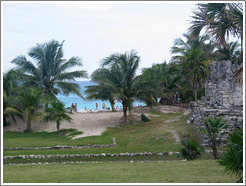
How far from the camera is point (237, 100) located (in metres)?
20.1

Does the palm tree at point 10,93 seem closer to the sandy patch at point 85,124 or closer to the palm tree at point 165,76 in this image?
the sandy patch at point 85,124

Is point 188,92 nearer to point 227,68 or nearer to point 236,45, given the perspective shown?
point 236,45

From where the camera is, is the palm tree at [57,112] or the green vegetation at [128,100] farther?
the palm tree at [57,112]

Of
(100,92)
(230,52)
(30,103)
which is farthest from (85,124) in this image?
(230,52)

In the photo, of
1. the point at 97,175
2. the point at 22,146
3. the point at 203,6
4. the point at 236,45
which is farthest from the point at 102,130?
the point at 236,45

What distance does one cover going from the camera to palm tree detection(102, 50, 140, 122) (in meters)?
26.2

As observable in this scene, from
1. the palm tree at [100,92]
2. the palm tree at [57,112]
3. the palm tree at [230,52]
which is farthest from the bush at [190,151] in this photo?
the palm tree at [230,52]

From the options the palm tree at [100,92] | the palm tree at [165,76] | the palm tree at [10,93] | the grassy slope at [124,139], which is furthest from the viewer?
the palm tree at [165,76]

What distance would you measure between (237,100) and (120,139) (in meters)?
7.34

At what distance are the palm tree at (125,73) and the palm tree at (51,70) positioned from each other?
441 cm

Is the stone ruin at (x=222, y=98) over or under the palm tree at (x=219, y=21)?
under

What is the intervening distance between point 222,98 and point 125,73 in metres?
8.52

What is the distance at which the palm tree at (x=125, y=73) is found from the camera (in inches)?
1032

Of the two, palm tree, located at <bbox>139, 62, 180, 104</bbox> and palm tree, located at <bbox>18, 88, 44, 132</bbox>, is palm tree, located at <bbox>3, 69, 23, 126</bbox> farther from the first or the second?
palm tree, located at <bbox>139, 62, 180, 104</bbox>
